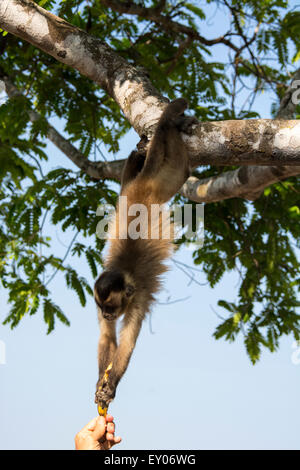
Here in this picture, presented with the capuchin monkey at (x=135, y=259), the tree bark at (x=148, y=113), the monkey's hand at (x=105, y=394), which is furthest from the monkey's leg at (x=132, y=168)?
the monkey's hand at (x=105, y=394)

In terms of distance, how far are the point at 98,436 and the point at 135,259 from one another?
185 cm

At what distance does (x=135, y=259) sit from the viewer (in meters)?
4.84

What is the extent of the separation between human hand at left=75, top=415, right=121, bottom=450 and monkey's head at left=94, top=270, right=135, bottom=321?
1.03m

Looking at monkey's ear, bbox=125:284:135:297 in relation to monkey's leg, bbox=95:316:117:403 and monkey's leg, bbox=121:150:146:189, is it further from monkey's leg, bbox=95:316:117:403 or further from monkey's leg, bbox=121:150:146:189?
monkey's leg, bbox=121:150:146:189

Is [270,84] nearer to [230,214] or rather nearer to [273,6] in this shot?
[273,6]

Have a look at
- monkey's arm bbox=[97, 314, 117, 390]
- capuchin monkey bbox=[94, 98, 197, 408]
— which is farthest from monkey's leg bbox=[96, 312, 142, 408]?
monkey's arm bbox=[97, 314, 117, 390]

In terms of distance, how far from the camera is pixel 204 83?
697 centimetres

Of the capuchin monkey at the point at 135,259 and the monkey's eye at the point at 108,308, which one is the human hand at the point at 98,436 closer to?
the capuchin monkey at the point at 135,259

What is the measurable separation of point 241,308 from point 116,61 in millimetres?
4283

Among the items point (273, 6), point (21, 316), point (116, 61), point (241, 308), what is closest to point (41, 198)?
point (21, 316)

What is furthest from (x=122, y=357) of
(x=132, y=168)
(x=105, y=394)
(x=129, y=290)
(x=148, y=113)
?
(x=148, y=113)

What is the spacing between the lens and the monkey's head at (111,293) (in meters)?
4.29

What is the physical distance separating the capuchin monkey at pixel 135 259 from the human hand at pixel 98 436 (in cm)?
62

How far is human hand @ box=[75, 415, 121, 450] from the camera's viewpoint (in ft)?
11.3
